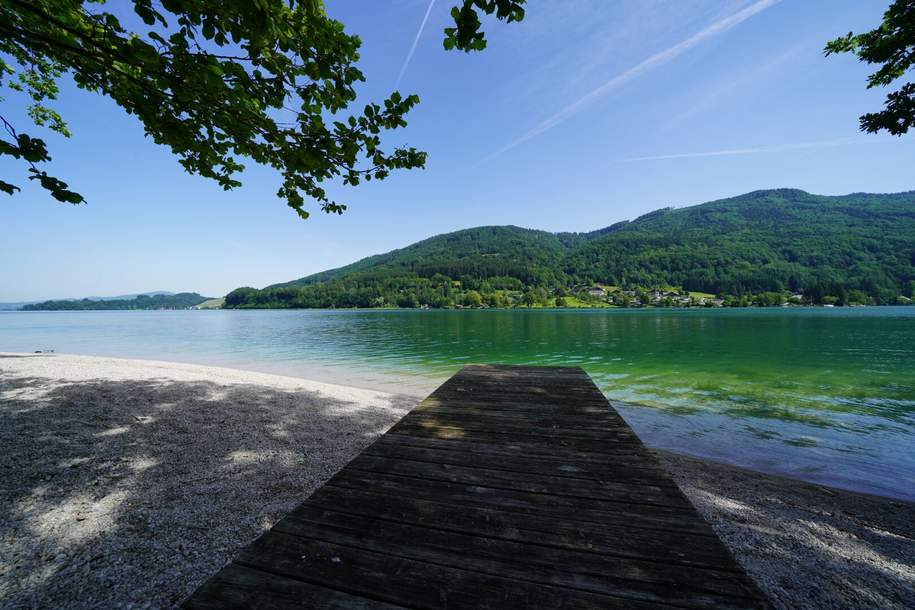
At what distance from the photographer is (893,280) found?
15075 centimetres

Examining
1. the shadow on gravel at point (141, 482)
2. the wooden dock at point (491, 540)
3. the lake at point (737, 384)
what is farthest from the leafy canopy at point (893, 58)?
the shadow on gravel at point (141, 482)

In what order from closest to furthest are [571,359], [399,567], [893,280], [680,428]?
[399,567] < [680,428] < [571,359] < [893,280]

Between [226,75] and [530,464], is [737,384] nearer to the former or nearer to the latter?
[530,464]

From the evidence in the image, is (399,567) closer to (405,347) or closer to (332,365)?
(332,365)

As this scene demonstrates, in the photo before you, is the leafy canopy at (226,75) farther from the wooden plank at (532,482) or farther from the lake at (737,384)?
the lake at (737,384)

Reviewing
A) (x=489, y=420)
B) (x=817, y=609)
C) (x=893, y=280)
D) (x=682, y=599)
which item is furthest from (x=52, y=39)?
(x=893, y=280)

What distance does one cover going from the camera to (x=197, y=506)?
16.2ft

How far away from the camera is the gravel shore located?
12.3 feet

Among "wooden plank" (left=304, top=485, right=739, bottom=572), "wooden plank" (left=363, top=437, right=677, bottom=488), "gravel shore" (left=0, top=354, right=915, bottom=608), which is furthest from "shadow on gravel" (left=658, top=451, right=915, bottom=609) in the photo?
"wooden plank" (left=304, top=485, right=739, bottom=572)

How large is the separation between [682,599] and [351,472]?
9.07 feet

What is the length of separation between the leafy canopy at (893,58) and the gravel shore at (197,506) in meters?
8.44

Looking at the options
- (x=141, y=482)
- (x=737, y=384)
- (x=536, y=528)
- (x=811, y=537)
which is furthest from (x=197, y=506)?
(x=737, y=384)

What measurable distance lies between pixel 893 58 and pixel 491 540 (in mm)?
13681

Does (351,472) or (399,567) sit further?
(351,472)
